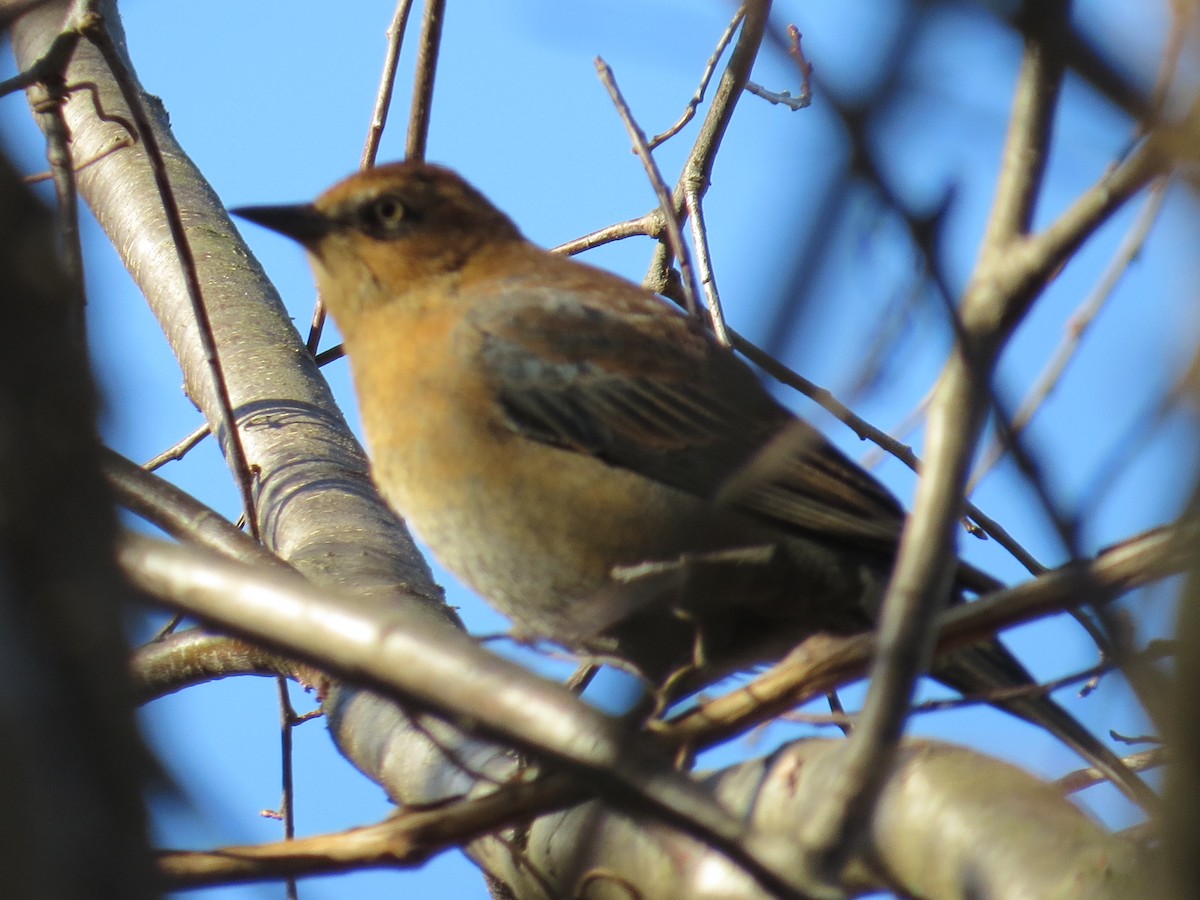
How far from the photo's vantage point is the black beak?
5270mm

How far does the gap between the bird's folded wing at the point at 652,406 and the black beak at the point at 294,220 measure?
758mm

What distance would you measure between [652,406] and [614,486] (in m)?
0.40

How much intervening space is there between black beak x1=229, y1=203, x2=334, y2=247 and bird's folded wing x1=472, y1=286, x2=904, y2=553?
2.49 feet

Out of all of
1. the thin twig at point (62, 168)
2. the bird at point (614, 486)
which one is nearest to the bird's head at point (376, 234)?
the bird at point (614, 486)

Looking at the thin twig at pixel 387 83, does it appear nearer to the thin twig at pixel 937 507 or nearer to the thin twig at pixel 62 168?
the thin twig at pixel 62 168

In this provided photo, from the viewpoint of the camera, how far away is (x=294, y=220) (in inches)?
209

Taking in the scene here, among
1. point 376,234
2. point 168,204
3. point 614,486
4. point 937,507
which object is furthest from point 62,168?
point 937,507

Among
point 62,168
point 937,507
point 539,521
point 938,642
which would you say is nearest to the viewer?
point 937,507

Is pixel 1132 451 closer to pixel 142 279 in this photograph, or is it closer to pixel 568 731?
pixel 568 731

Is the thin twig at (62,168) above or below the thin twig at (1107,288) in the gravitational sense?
above

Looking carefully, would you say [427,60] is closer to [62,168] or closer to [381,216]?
[381,216]

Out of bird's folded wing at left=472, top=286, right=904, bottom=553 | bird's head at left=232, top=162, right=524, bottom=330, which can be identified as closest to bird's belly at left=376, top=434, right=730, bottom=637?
bird's folded wing at left=472, top=286, right=904, bottom=553

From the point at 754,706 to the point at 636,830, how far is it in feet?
1.76

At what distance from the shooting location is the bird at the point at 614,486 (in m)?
4.39
